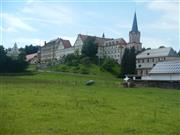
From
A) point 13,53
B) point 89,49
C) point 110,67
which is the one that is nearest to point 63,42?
point 89,49

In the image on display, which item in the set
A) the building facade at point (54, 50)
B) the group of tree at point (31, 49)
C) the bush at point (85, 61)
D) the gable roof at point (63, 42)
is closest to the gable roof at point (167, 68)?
the bush at point (85, 61)

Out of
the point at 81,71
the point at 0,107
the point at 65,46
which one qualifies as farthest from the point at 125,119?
the point at 65,46

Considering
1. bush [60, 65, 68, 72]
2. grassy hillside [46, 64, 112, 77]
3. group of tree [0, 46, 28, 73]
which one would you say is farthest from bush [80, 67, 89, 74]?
group of tree [0, 46, 28, 73]

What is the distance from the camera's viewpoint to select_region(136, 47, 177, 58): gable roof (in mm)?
111938

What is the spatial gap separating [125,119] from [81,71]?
84915mm

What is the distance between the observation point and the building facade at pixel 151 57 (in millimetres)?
111938

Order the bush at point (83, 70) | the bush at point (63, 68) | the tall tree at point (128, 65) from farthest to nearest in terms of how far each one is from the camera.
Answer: the bush at point (63, 68), the tall tree at point (128, 65), the bush at point (83, 70)

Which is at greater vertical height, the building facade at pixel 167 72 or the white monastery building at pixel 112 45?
the white monastery building at pixel 112 45

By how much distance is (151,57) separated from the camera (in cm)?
11550

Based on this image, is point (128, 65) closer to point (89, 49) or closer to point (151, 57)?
point (151, 57)

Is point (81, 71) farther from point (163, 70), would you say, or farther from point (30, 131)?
point (30, 131)

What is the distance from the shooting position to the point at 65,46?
155875mm

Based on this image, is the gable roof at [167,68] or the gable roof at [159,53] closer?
the gable roof at [167,68]

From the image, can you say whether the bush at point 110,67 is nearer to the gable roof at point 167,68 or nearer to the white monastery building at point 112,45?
the white monastery building at point 112,45
